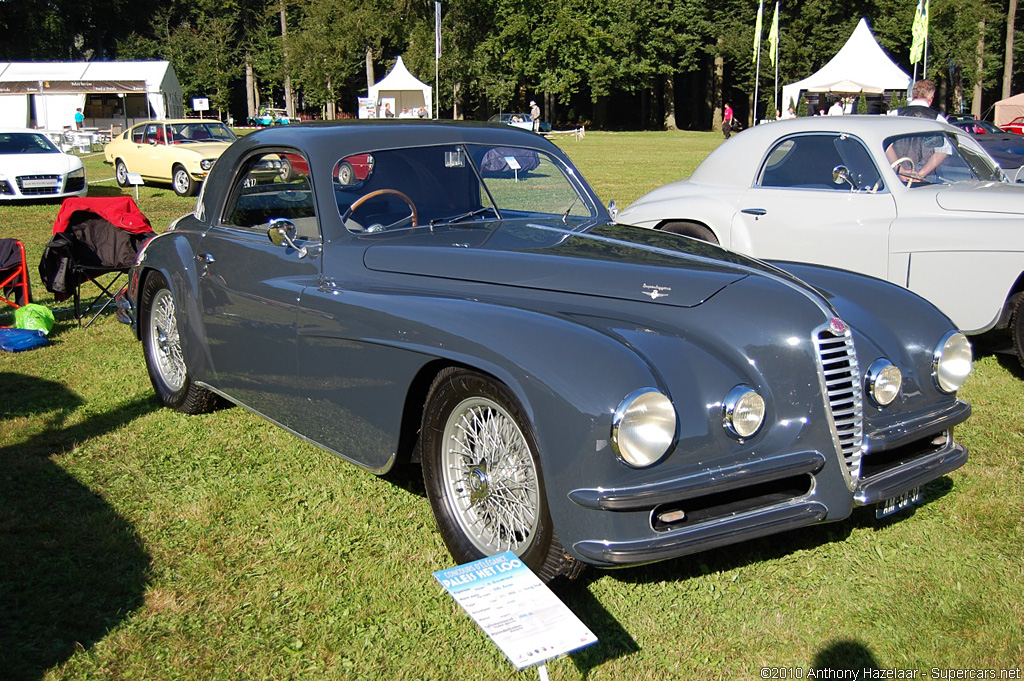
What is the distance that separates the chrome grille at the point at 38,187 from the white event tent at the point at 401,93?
2993 cm

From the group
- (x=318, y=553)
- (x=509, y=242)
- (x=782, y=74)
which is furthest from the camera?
(x=782, y=74)

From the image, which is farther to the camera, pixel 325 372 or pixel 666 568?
pixel 325 372

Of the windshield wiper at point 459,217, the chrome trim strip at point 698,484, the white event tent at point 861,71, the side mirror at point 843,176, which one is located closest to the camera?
the chrome trim strip at point 698,484

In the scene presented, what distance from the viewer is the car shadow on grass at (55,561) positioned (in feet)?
10.8

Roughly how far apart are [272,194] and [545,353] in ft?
8.18

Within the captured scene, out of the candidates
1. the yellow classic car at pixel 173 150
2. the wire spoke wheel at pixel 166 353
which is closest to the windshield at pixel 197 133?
the yellow classic car at pixel 173 150

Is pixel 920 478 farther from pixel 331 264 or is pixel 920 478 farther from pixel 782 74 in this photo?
pixel 782 74

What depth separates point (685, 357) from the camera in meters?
3.34

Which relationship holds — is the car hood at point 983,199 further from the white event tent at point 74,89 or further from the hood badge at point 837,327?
the white event tent at point 74,89

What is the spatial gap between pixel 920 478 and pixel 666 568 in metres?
1.05

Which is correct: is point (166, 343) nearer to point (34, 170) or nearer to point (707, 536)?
point (707, 536)

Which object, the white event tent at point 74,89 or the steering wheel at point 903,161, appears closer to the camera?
the steering wheel at point 903,161

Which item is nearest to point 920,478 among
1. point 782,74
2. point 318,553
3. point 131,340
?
point 318,553

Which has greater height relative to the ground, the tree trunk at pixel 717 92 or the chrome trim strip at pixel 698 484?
the tree trunk at pixel 717 92
